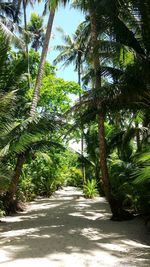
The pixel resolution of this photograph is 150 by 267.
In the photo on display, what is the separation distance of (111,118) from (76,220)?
153 inches

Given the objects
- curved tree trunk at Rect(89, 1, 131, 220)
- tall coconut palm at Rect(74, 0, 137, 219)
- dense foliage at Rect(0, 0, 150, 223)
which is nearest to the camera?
dense foliage at Rect(0, 0, 150, 223)

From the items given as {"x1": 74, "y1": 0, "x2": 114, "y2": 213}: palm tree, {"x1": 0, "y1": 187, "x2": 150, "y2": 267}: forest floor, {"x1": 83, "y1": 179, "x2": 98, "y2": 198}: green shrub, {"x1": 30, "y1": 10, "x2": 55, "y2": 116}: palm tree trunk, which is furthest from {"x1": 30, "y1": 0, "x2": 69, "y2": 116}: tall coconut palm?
{"x1": 83, "y1": 179, "x2": 98, "y2": 198}: green shrub

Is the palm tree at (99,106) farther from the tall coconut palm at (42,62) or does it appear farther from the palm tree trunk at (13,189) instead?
the palm tree trunk at (13,189)

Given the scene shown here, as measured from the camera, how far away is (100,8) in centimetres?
1038

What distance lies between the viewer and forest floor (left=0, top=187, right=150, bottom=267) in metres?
6.44

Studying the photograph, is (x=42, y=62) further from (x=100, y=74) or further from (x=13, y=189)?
(x=13, y=189)

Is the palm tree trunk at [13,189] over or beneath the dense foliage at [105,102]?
beneath

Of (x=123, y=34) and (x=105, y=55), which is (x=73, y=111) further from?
(x=123, y=34)

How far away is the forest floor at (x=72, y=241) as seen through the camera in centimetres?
644

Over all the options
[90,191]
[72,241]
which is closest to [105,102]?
[72,241]

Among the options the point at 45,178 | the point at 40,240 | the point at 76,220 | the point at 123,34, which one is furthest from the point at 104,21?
the point at 45,178

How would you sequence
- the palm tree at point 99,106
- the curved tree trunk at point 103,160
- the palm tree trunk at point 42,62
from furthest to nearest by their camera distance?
the palm tree trunk at point 42,62 < the palm tree at point 99,106 < the curved tree trunk at point 103,160

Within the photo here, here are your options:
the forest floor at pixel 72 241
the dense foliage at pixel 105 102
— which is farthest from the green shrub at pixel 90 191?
the forest floor at pixel 72 241

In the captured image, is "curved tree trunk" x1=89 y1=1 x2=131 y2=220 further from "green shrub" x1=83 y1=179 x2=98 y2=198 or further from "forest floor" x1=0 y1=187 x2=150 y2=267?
"green shrub" x1=83 y1=179 x2=98 y2=198
